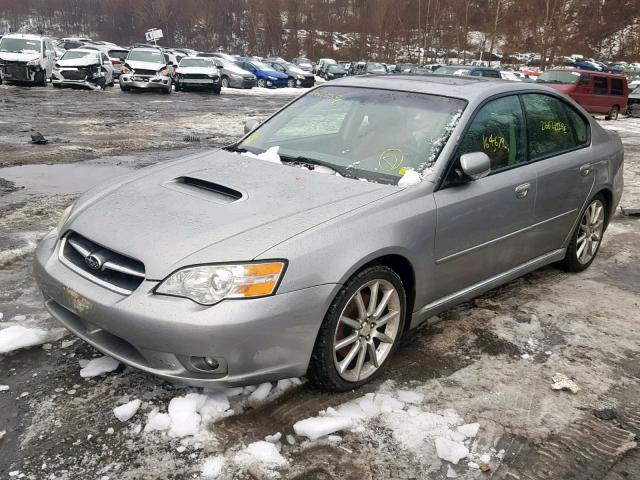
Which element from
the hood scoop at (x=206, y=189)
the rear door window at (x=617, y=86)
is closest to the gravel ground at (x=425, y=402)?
the hood scoop at (x=206, y=189)

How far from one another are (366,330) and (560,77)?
21231 mm

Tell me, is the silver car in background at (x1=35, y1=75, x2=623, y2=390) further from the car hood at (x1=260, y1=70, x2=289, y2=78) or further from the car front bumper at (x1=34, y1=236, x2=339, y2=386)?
the car hood at (x1=260, y1=70, x2=289, y2=78)

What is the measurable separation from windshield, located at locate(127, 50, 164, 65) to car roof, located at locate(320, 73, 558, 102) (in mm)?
19940

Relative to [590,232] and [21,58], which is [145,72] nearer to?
[21,58]

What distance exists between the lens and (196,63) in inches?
974

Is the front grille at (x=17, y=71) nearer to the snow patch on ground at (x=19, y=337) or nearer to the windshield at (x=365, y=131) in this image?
the windshield at (x=365, y=131)

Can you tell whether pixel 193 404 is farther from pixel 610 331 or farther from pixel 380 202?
pixel 610 331

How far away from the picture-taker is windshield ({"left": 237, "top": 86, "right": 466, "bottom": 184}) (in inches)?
137

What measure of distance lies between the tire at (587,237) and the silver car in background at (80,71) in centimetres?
2119

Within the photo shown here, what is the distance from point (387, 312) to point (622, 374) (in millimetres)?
1502

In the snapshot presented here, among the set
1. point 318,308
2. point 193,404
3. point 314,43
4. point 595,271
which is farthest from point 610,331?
point 314,43

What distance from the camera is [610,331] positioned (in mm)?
3992

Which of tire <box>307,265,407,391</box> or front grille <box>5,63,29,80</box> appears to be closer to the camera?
tire <box>307,265,407,391</box>

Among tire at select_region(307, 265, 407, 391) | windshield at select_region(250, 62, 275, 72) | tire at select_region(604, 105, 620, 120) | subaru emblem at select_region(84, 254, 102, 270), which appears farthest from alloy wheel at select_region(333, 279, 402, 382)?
windshield at select_region(250, 62, 275, 72)
